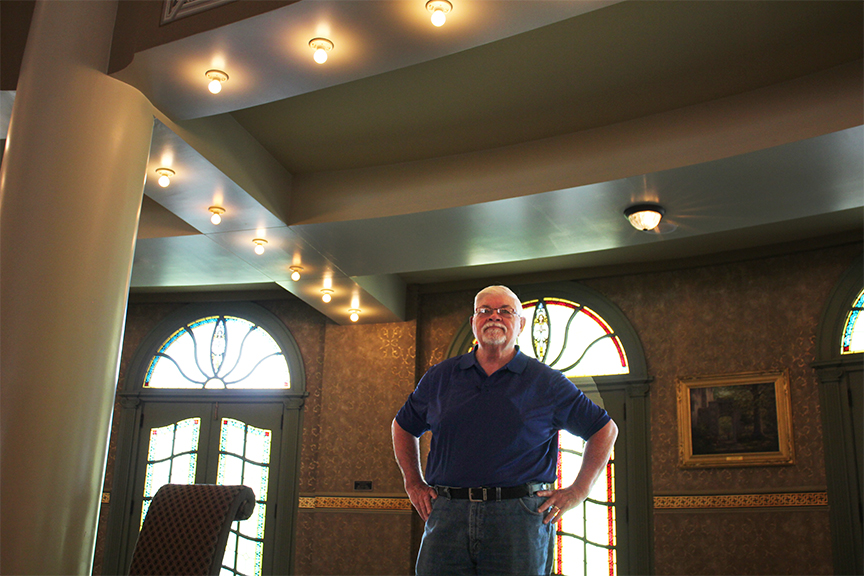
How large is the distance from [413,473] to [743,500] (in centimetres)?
447

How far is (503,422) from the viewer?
2.38 m

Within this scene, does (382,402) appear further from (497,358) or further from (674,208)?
(497,358)

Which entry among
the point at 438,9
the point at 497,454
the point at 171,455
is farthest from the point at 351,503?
the point at 438,9

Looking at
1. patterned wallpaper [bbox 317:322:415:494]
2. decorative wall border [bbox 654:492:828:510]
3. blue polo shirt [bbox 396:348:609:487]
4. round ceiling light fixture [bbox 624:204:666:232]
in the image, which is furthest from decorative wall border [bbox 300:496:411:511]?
blue polo shirt [bbox 396:348:609:487]

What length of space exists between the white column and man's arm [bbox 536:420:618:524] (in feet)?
6.42

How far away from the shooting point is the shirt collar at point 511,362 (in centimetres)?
249

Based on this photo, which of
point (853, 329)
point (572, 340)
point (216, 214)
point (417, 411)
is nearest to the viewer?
point (417, 411)

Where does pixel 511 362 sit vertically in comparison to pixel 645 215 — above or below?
below

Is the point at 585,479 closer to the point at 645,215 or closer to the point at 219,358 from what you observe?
the point at 645,215

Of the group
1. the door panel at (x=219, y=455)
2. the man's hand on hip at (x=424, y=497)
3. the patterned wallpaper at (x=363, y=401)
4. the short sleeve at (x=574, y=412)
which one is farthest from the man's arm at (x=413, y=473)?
the door panel at (x=219, y=455)

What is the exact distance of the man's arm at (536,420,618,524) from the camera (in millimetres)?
2330

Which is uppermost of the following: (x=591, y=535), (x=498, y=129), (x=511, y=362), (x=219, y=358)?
(x=498, y=129)

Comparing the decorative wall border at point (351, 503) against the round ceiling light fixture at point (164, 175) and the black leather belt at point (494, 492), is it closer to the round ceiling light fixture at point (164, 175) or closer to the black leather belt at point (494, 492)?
the round ceiling light fixture at point (164, 175)

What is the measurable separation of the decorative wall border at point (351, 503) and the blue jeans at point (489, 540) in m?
5.03
